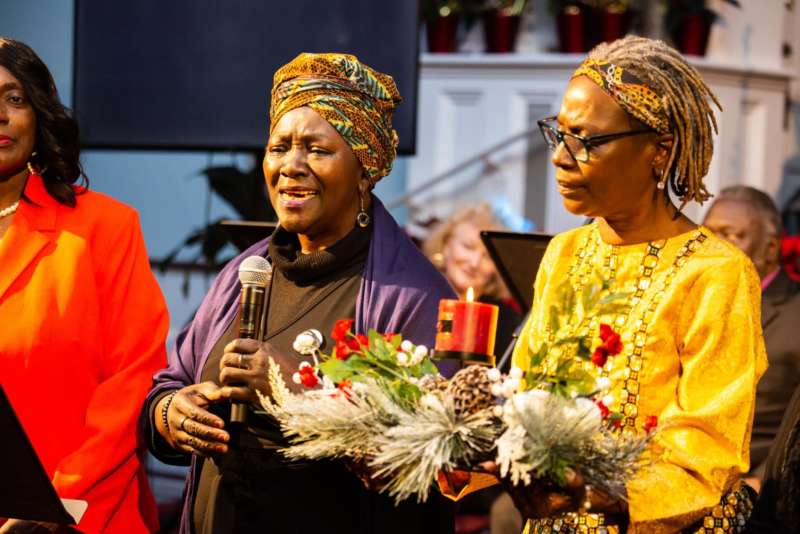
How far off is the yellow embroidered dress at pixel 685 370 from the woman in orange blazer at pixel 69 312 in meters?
A: 1.03

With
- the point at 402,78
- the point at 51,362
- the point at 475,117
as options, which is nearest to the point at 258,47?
the point at 402,78

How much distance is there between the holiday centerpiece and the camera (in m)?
1.75

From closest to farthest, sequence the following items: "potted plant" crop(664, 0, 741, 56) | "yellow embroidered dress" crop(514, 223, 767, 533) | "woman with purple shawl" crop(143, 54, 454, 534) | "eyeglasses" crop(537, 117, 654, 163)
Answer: "yellow embroidered dress" crop(514, 223, 767, 533), "eyeglasses" crop(537, 117, 654, 163), "woman with purple shawl" crop(143, 54, 454, 534), "potted plant" crop(664, 0, 741, 56)

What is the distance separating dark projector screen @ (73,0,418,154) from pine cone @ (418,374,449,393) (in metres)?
3.31

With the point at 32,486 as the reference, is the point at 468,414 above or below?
above

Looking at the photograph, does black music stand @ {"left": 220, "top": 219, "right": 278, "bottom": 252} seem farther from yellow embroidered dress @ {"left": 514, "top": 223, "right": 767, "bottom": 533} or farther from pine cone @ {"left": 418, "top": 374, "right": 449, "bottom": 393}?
pine cone @ {"left": 418, "top": 374, "right": 449, "bottom": 393}

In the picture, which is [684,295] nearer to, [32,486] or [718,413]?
[718,413]

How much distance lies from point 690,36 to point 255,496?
529 cm

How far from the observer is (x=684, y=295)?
2.07m

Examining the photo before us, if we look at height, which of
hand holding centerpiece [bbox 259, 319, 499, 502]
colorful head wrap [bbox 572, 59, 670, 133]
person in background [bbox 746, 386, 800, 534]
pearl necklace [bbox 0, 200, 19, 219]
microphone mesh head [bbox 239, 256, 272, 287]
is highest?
colorful head wrap [bbox 572, 59, 670, 133]

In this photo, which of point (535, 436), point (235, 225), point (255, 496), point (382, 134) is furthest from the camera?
point (235, 225)

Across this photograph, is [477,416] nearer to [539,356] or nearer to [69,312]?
[539,356]

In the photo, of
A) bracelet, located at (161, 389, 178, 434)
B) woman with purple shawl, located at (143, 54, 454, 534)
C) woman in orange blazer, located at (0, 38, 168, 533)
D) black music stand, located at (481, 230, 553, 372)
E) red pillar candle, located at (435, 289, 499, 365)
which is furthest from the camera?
black music stand, located at (481, 230, 553, 372)

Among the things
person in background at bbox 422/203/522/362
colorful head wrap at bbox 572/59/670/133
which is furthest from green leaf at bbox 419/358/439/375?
person in background at bbox 422/203/522/362
